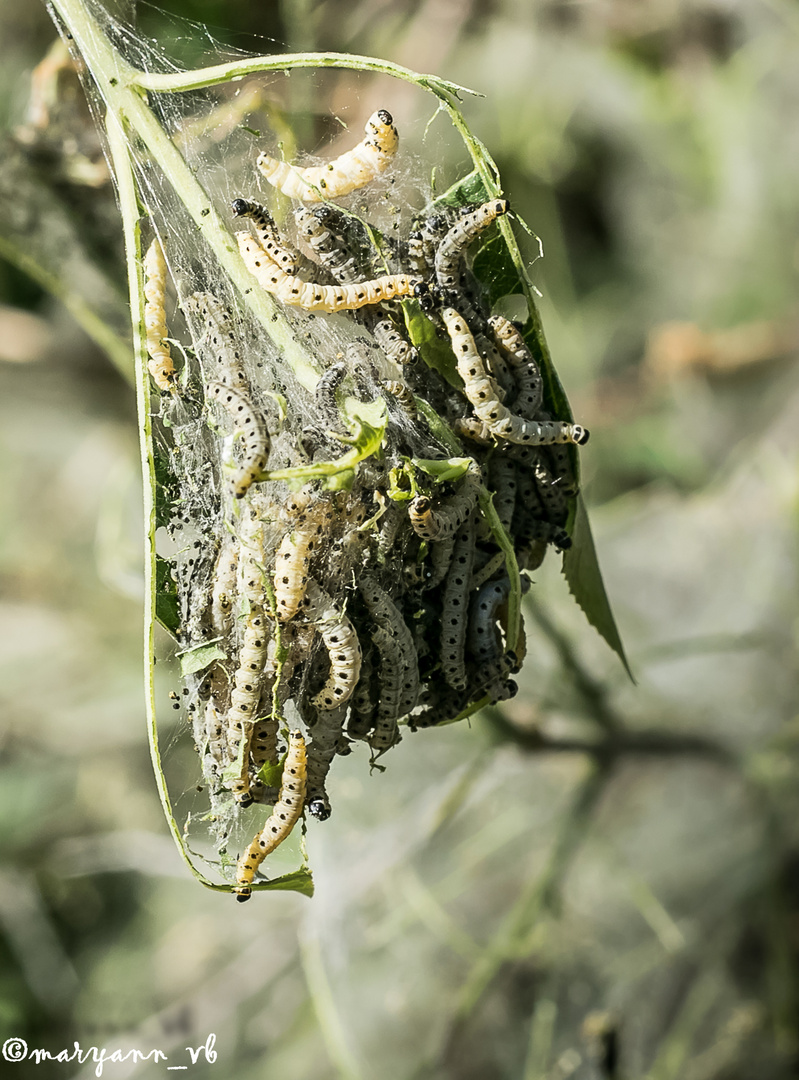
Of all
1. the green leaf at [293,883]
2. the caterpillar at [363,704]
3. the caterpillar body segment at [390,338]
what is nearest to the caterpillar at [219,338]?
the caterpillar body segment at [390,338]

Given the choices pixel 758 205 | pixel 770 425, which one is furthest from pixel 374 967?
pixel 758 205

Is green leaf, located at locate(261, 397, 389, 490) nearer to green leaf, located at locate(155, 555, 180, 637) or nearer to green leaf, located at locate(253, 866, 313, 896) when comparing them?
green leaf, located at locate(155, 555, 180, 637)

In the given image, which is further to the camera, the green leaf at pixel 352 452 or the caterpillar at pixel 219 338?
the caterpillar at pixel 219 338

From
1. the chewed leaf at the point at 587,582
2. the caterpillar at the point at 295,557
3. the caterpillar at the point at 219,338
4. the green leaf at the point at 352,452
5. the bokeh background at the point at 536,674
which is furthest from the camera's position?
the bokeh background at the point at 536,674

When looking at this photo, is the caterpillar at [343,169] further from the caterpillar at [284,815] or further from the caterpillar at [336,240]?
the caterpillar at [284,815]

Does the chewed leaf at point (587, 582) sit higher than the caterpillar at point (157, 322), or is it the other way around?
the caterpillar at point (157, 322)

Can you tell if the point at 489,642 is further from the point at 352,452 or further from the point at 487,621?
the point at 352,452

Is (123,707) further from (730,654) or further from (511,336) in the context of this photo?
(511,336)
